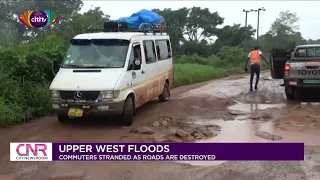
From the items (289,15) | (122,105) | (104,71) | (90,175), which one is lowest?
(90,175)

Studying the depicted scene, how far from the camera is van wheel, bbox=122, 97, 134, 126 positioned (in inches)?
303

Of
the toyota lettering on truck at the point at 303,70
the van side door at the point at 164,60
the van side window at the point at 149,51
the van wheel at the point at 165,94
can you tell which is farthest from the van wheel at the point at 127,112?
the toyota lettering on truck at the point at 303,70

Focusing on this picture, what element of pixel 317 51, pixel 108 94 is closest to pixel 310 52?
pixel 317 51

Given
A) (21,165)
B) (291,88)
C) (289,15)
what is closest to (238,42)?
(289,15)

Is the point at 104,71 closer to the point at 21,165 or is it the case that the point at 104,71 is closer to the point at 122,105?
the point at 122,105

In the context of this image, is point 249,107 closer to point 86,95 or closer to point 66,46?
point 86,95

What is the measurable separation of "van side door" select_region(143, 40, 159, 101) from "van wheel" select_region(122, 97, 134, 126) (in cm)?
147

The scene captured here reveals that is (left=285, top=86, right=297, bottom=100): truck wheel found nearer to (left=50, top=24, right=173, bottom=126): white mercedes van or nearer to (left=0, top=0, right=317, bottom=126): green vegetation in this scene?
(left=50, top=24, right=173, bottom=126): white mercedes van

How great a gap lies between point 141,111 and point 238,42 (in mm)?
42774

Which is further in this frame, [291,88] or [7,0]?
[7,0]

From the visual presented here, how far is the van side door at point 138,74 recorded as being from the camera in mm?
8148

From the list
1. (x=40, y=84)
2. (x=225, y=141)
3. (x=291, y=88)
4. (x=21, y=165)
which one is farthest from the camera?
(x=291, y=88)

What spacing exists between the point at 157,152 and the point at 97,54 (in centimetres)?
320

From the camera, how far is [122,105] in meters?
7.52
